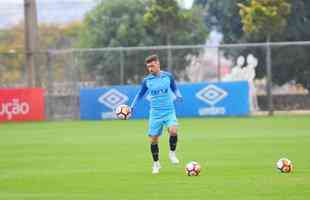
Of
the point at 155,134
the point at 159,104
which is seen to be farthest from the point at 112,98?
the point at 155,134

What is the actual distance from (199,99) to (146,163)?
61.5 ft

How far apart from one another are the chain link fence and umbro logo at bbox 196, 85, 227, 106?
155 cm

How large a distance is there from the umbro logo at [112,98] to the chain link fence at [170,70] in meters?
1.42

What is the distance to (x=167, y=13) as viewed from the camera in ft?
144

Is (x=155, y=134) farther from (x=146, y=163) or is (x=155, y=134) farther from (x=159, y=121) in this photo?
(x=146, y=163)

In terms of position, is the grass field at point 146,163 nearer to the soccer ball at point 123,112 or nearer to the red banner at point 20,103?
the soccer ball at point 123,112

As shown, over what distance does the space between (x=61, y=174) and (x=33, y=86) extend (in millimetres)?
25286

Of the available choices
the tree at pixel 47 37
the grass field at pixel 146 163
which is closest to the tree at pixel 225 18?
the grass field at pixel 146 163

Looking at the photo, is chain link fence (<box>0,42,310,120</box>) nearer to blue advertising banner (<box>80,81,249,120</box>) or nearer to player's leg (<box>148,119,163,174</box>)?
blue advertising banner (<box>80,81,249,120</box>)

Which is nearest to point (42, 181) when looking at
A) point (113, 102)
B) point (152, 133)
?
point (152, 133)

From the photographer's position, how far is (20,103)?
123 ft

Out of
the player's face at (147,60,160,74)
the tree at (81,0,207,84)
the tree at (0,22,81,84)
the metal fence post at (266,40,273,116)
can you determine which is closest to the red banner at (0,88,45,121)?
the tree at (81,0,207,84)

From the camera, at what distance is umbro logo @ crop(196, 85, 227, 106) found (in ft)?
121

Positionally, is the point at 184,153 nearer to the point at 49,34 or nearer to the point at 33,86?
the point at 33,86
